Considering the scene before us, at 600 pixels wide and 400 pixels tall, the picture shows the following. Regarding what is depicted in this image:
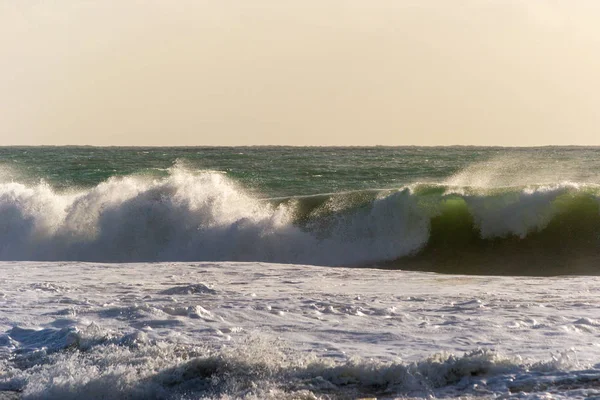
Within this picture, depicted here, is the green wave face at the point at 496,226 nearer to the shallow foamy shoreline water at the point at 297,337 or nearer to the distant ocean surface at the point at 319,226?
the distant ocean surface at the point at 319,226

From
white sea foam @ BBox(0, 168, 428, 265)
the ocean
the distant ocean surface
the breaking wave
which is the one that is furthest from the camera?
white sea foam @ BBox(0, 168, 428, 265)

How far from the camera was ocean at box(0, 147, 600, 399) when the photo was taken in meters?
5.50

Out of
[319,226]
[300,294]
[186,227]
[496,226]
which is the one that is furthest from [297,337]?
[186,227]

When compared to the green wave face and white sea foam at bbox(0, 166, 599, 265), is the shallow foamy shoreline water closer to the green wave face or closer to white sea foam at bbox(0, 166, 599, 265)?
the green wave face

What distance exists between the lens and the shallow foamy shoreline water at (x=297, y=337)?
5.39 meters

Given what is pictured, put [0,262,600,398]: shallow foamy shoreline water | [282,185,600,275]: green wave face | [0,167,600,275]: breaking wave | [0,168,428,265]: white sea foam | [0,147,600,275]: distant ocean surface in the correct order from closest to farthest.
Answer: [0,262,600,398]: shallow foamy shoreline water
[282,185,600,275]: green wave face
[0,147,600,275]: distant ocean surface
[0,167,600,275]: breaking wave
[0,168,428,265]: white sea foam

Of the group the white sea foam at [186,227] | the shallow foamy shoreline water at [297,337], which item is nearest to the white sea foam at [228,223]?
the white sea foam at [186,227]

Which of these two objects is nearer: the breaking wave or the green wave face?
the green wave face

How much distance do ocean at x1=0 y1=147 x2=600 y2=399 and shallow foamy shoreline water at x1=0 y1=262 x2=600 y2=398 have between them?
0.07 ft

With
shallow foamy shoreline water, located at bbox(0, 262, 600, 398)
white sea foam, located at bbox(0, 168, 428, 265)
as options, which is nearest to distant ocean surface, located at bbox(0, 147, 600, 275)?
white sea foam, located at bbox(0, 168, 428, 265)

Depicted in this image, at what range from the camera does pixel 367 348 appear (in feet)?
20.5

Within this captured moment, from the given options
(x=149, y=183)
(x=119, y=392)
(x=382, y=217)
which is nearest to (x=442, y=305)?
(x=119, y=392)

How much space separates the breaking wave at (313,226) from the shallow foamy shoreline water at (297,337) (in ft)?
17.1

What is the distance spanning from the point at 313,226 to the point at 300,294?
7792 mm
